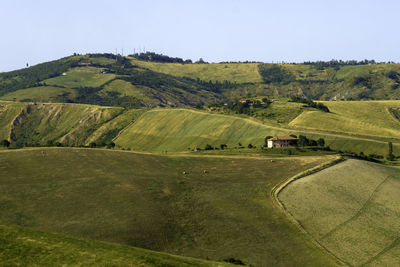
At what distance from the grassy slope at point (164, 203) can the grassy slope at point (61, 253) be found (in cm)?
1958

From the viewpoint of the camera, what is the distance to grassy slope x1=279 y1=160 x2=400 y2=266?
234 ft

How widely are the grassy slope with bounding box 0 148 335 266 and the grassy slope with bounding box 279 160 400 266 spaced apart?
4.79 m

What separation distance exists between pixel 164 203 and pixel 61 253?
48470mm

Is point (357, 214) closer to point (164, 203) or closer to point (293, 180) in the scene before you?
point (293, 180)

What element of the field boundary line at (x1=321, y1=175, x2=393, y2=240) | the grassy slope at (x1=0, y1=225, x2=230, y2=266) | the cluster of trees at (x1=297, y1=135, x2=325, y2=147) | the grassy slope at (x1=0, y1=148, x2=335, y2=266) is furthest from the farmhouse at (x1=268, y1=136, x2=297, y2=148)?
the grassy slope at (x1=0, y1=225, x2=230, y2=266)

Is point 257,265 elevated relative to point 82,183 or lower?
lower

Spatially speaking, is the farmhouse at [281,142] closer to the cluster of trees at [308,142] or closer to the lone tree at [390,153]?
the cluster of trees at [308,142]

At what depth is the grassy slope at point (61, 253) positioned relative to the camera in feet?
142

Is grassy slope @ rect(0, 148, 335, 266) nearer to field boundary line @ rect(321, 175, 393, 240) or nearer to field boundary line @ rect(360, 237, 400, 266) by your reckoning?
field boundary line @ rect(321, 175, 393, 240)

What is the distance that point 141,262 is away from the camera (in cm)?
4578

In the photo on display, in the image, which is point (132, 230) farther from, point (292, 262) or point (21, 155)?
point (21, 155)

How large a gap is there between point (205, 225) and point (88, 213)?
2446cm

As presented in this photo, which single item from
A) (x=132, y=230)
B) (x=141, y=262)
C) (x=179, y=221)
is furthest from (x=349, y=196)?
(x=141, y=262)

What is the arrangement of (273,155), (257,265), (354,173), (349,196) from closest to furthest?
(257,265) < (349,196) < (354,173) < (273,155)
